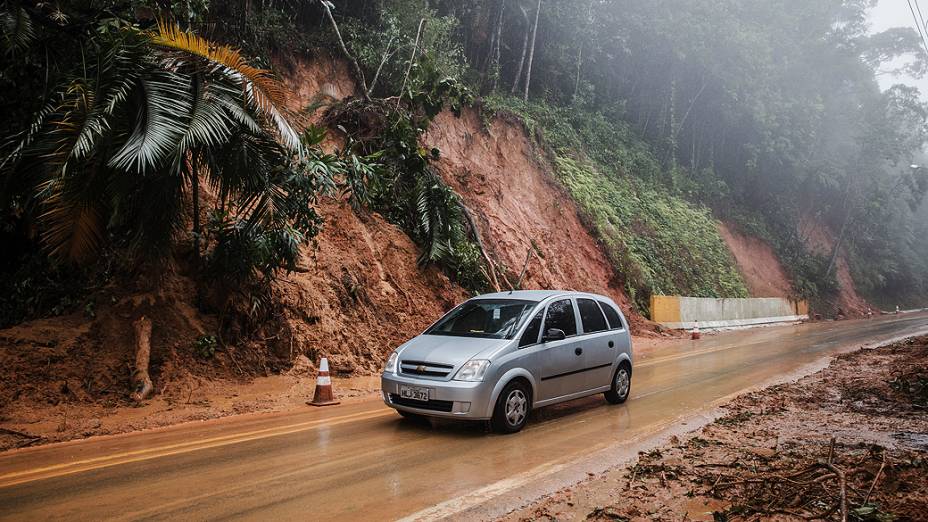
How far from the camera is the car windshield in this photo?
310 inches

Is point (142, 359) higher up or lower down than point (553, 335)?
lower down

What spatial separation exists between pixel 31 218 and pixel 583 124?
30.2m

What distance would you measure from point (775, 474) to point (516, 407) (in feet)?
10.1

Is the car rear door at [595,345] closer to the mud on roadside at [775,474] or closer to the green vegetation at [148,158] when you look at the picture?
the mud on roadside at [775,474]

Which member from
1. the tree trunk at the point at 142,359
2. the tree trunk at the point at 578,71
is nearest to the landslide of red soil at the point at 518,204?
the tree trunk at the point at 578,71

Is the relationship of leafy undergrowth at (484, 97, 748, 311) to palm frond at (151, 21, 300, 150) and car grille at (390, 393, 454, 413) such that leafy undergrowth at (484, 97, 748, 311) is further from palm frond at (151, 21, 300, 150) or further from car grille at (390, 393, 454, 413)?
car grille at (390, 393, 454, 413)

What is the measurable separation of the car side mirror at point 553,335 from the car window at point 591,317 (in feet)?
2.90

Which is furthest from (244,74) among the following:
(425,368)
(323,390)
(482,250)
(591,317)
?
(482,250)

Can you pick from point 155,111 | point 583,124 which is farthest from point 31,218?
point 583,124

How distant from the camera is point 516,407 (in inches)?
294

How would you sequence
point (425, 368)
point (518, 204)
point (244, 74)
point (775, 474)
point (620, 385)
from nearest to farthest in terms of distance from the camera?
point (775, 474), point (425, 368), point (244, 74), point (620, 385), point (518, 204)

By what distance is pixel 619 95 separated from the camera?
4238cm

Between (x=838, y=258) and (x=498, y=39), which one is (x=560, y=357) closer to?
(x=498, y=39)

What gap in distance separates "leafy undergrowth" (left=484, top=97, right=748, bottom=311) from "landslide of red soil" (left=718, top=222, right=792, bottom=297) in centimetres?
148
